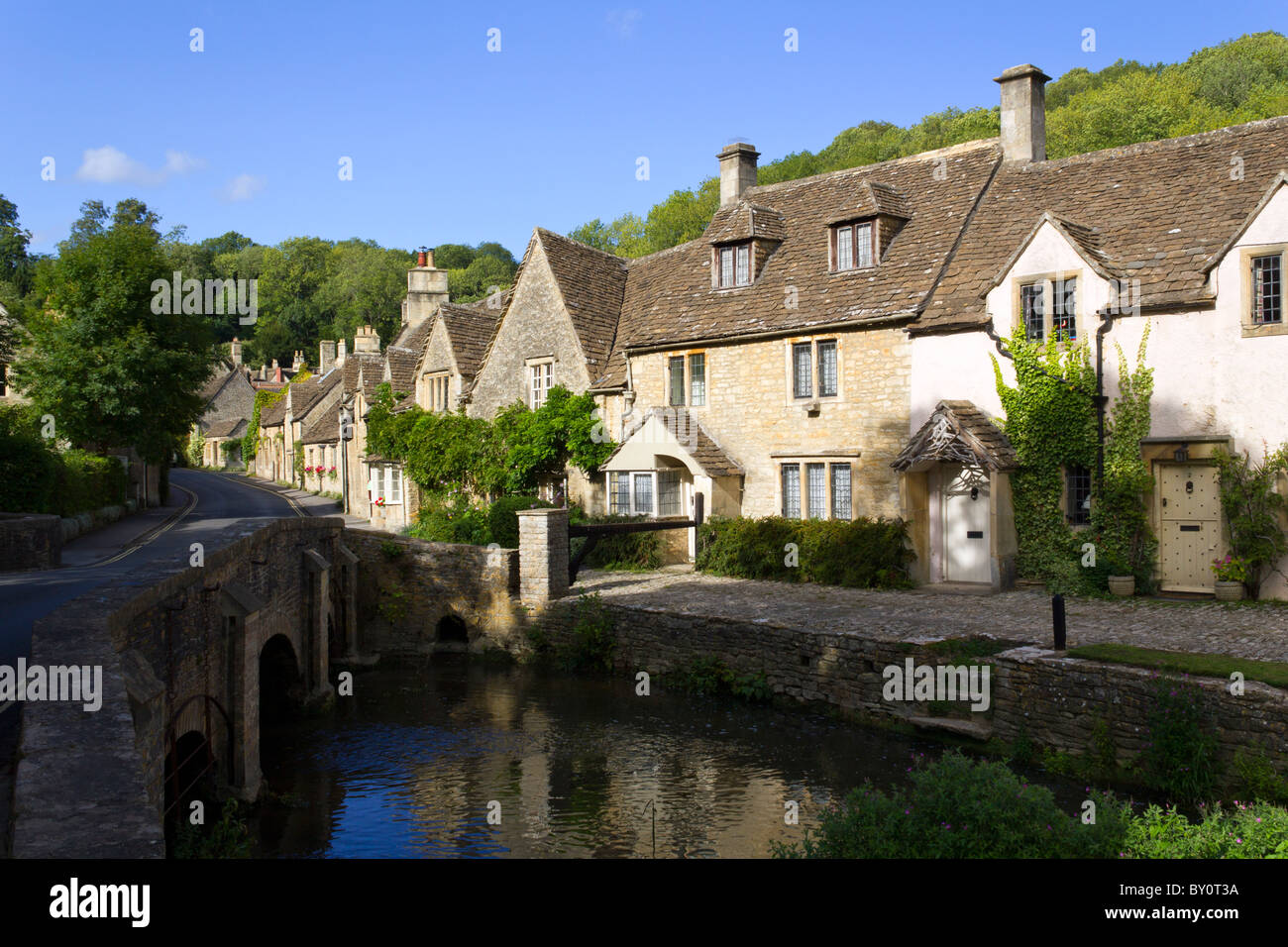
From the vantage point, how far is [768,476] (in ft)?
83.4

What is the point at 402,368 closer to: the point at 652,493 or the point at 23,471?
the point at 23,471

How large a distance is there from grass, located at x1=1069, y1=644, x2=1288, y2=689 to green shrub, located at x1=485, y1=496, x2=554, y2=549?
16.2 meters

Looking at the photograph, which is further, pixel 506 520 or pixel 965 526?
pixel 506 520

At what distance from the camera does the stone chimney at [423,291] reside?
48.3 m

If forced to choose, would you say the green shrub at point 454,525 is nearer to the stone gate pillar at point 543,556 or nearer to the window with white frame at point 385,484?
the stone gate pillar at point 543,556

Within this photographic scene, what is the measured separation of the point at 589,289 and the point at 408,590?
12122 millimetres

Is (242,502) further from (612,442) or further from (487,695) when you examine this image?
(487,695)

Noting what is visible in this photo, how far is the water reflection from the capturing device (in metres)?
12.5

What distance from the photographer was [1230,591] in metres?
17.8

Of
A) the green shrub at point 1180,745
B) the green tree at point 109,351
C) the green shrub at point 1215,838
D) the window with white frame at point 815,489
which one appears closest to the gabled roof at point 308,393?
the green tree at point 109,351

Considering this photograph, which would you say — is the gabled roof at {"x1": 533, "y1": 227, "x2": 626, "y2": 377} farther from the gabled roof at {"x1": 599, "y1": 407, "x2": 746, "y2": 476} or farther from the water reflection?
the water reflection

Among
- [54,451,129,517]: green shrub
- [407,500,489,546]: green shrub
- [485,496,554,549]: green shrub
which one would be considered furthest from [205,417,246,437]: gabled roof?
[485,496,554,549]: green shrub

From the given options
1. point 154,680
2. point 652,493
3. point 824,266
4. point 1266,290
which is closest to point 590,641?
point 652,493
